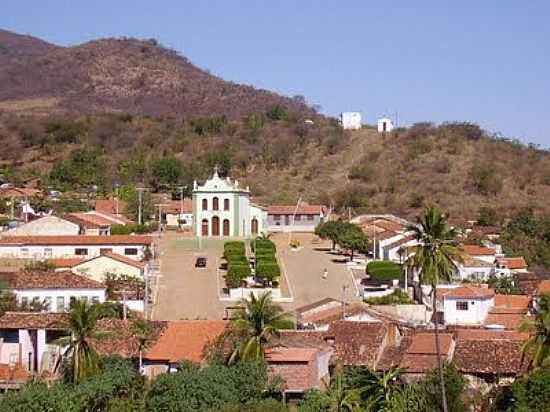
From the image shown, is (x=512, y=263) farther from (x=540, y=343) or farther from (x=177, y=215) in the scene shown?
(x=540, y=343)

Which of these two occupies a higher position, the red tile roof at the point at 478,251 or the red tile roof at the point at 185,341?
the red tile roof at the point at 478,251

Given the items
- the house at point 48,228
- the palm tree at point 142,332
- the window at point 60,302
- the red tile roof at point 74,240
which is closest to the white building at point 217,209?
the house at point 48,228

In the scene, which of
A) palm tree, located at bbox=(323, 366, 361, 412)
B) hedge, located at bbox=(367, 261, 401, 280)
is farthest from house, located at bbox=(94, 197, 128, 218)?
palm tree, located at bbox=(323, 366, 361, 412)

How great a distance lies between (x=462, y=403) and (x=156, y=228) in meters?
34.6

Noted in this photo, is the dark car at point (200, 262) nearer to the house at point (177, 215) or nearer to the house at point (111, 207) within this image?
the house at point (111, 207)

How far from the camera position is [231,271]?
4144 centimetres

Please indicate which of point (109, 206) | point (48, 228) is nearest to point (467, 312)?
point (48, 228)

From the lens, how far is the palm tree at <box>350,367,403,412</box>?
2311cm

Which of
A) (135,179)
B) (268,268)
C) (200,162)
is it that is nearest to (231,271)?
(268,268)

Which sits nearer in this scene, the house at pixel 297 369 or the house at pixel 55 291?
the house at pixel 297 369

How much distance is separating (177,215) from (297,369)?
118 feet

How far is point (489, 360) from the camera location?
27.1 metres

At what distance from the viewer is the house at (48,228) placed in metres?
49.3

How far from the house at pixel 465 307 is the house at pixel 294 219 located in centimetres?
2557
